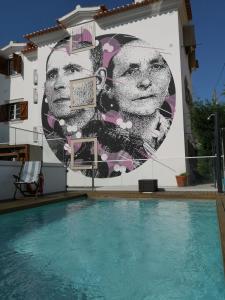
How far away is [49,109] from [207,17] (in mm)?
9620

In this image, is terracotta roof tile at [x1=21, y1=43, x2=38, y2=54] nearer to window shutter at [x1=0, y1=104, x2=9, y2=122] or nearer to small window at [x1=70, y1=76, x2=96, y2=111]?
window shutter at [x1=0, y1=104, x2=9, y2=122]

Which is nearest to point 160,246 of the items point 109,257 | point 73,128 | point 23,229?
point 109,257

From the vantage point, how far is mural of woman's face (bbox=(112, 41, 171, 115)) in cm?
1477

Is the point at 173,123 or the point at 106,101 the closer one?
the point at 173,123

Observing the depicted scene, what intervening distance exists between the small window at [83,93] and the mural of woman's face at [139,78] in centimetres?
130

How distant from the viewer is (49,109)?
57.7 ft

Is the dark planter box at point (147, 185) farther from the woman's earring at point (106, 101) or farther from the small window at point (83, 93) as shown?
the small window at point (83, 93)

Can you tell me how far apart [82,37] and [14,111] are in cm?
676

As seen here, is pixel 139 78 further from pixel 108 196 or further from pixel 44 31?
pixel 44 31

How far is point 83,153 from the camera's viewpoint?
16.3 meters

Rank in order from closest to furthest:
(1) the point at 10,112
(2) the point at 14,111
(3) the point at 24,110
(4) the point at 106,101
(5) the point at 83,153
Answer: (4) the point at 106,101
(5) the point at 83,153
(3) the point at 24,110
(2) the point at 14,111
(1) the point at 10,112

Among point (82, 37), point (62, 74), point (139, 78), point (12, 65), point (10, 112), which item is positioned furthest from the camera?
point (12, 65)

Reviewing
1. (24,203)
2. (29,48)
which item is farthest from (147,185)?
A: (29,48)

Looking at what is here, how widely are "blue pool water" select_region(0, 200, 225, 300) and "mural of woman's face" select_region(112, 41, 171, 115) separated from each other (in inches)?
298
